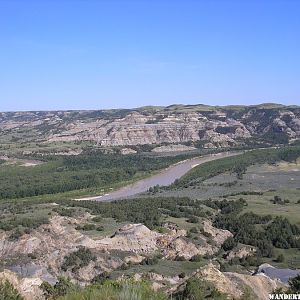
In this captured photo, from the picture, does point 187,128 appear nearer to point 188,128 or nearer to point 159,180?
point 188,128

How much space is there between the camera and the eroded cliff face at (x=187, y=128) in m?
150

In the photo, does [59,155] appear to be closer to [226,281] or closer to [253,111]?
[253,111]

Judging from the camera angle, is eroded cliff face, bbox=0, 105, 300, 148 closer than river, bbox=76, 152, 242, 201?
No

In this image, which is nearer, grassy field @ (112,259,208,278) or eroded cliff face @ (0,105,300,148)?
grassy field @ (112,259,208,278)

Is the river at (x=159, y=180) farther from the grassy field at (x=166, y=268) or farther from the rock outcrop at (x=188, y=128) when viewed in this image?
the grassy field at (x=166, y=268)

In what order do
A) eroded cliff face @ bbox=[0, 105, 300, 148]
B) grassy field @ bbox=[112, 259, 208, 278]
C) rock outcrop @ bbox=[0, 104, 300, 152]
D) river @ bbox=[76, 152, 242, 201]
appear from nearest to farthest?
grassy field @ bbox=[112, 259, 208, 278] < river @ bbox=[76, 152, 242, 201] < rock outcrop @ bbox=[0, 104, 300, 152] < eroded cliff face @ bbox=[0, 105, 300, 148]

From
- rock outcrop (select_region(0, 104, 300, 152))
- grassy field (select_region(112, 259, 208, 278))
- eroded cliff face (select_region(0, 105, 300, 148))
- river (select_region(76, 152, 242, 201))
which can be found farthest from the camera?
eroded cliff face (select_region(0, 105, 300, 148))

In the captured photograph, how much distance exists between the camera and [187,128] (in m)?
155

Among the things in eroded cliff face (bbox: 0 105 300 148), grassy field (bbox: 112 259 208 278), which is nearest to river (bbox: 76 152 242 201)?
eroded cliff face (bbox: 0 105 300 148)

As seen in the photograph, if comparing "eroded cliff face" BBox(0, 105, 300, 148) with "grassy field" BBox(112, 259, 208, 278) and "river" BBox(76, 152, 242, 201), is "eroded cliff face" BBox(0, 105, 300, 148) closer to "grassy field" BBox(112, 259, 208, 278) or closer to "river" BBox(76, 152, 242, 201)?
"river" BBox(76, 152, 242, 201)

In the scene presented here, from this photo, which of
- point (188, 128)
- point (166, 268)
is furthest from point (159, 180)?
point (188, 128)

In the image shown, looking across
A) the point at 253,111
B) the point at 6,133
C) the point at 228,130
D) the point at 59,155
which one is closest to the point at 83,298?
the point at 59,155

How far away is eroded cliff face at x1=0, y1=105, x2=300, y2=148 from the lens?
14962 cm

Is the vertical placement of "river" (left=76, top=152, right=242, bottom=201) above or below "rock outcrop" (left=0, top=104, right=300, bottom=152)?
below
